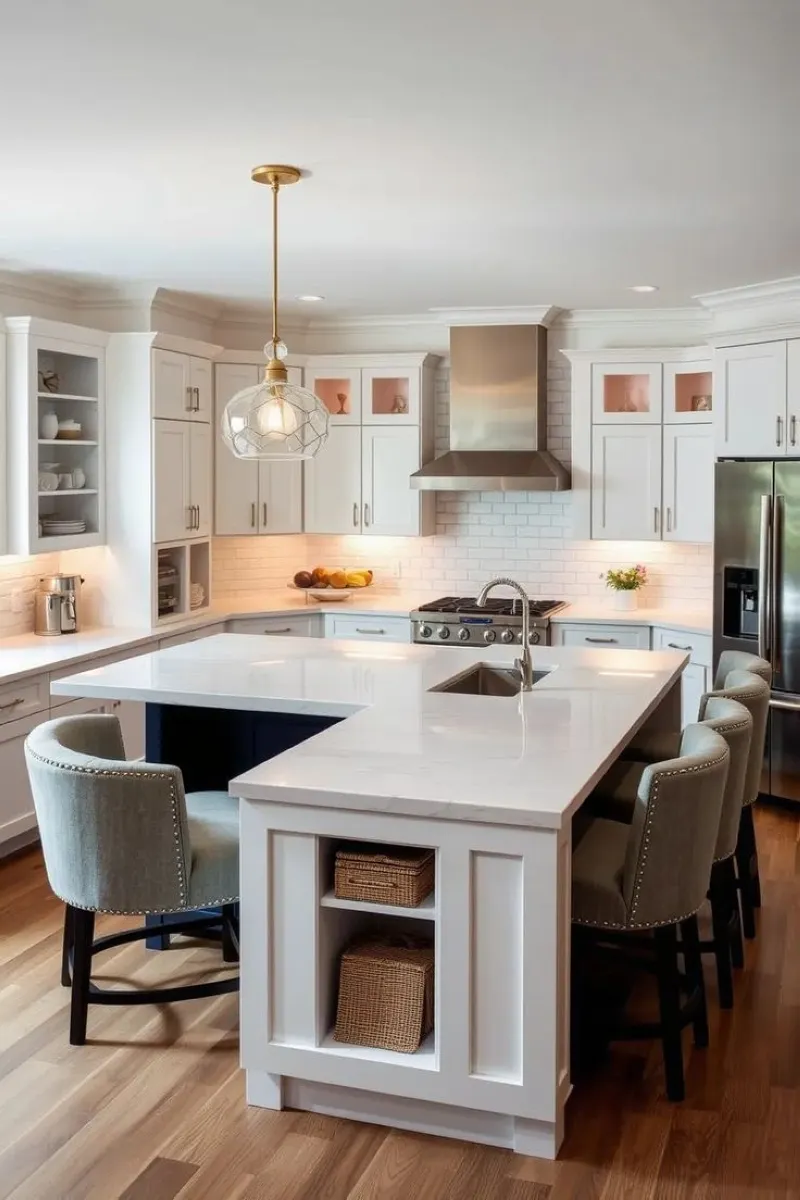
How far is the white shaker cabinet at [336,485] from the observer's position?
7.38m

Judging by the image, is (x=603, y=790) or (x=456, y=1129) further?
(x=603, y=790)

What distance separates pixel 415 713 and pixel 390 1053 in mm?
1098

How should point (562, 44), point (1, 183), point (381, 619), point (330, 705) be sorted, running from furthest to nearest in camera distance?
1. point (381, 619)
2. point (1, 183)
3. point (330, 705)
4. point (562, 44)

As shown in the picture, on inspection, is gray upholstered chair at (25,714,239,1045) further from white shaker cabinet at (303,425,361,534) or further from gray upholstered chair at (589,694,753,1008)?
white shaker cabinet at (303,425,361,534)

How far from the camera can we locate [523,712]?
3801 mm

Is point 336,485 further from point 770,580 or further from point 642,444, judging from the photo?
point 770,580

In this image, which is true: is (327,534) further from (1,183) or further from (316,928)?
(316,928)

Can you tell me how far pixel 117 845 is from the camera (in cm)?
320

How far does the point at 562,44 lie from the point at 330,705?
2028 millimetres

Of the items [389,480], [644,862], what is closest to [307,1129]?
[644,862]

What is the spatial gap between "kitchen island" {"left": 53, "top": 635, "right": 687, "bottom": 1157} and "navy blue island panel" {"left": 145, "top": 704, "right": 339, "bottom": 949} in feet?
2.70

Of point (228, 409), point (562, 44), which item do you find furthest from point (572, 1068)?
point (562, 44)

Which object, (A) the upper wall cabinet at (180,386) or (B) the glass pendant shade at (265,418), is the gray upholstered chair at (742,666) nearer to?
(B) the glass pendant shade at (265,418)

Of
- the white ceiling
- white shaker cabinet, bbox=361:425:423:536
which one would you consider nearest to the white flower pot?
white shaker cabinet, bbox=361:425:423:536
